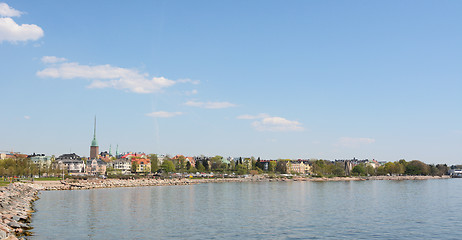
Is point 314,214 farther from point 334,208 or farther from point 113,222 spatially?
point 113,222

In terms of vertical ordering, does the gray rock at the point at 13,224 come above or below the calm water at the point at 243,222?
above

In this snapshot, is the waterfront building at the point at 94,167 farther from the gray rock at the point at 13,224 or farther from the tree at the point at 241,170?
the gray rock at the point at 13,224

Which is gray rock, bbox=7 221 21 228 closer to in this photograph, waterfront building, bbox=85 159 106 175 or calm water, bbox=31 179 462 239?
calm water, bbox=31 179 462 239

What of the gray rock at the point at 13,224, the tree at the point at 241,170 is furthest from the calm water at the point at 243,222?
the tree at the point at 241,170

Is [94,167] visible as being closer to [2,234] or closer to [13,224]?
[13,224]

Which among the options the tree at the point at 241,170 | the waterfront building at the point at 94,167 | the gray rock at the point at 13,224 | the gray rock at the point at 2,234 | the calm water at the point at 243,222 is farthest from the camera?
the waterfront building at the point at 94,167

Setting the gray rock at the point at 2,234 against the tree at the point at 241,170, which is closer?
the gray rock at the point at 2,234

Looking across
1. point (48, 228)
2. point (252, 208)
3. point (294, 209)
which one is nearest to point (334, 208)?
point (294, 209)

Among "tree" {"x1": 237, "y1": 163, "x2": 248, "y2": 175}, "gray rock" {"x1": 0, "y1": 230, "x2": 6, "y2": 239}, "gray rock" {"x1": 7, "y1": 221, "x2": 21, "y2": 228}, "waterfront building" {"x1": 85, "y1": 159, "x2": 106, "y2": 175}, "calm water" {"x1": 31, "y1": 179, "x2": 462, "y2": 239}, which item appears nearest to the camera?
"gray rock" {"x1": 0, "y1": 230, "x2": 6, "y2": 239}

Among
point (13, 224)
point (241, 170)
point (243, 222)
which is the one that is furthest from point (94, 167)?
point (243, 222)

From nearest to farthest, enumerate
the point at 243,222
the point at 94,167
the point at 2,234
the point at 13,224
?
the point at 2,234
the point at 13,224
the point at 243,222
the point at 94,167

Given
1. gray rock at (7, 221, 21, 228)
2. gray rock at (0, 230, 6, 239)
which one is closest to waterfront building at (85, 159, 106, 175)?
gray rock at (7, 221, 21, 228)

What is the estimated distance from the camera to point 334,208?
167 ft

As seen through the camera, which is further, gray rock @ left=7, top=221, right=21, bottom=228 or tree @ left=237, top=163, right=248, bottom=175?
tree @ left=237, top=163, right=248, bottom=175
